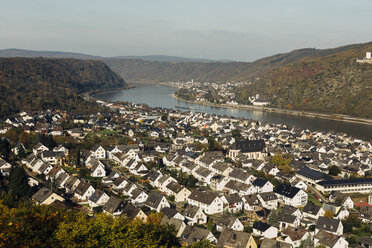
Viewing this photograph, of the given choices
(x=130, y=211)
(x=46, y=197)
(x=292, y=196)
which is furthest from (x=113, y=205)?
(x=292, y=196)

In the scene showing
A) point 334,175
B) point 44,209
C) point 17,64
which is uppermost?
point 17,64

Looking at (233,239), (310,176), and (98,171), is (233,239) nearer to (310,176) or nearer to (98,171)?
(310,176)

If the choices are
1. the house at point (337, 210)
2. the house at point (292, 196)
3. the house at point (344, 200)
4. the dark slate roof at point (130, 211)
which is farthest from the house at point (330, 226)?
the dark slate roof at point (130, 211)

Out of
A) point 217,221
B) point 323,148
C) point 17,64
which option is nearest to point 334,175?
point 323,148

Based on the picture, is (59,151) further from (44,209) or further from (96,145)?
(44,209)

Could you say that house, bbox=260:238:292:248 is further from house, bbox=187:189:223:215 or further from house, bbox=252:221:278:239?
house, bbox=187:189:223:215

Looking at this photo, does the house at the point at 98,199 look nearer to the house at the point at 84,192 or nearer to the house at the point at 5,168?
the house at the point at 84,192
